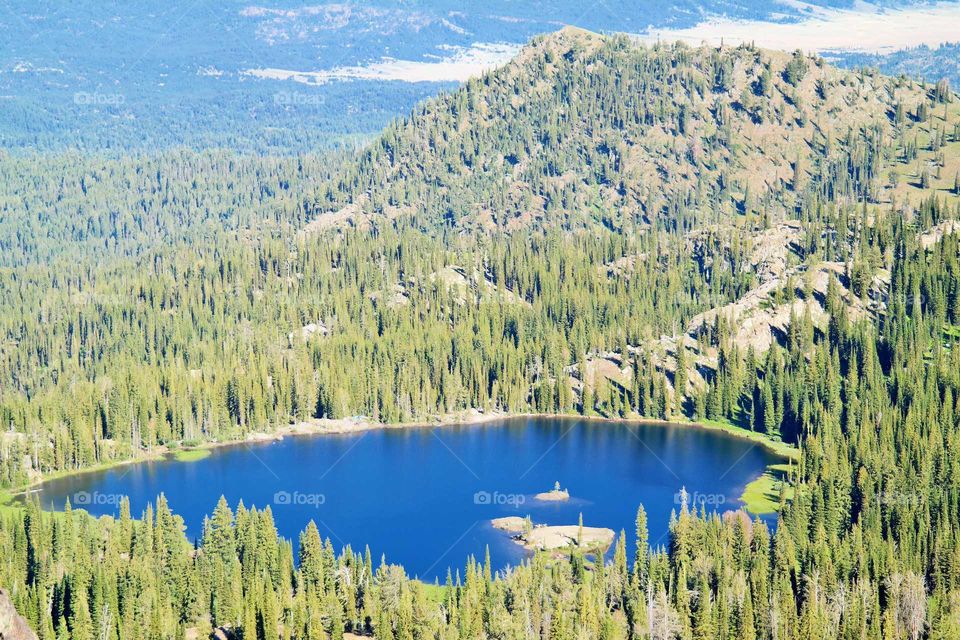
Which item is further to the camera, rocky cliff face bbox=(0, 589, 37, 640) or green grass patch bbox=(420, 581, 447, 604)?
green grass patch bbox=(420, 581, 447, 604)

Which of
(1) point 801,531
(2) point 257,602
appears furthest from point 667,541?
(2) point 257,602

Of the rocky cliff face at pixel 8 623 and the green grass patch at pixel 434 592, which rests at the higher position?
the rocky cliff face at pixel 8 623

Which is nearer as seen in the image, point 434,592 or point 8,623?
point 8,623

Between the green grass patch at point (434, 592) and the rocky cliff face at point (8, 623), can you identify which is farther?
the green grass patch at point (434, 592)

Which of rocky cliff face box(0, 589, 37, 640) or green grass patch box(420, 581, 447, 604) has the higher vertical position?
rocky cliff face box(0, 589, 37, 640)

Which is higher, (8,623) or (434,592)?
(8,623)

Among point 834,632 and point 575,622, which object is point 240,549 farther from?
point 834,632

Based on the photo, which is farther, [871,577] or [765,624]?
[871,577]

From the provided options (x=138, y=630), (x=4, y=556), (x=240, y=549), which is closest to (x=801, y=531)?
(x=240, y=549)

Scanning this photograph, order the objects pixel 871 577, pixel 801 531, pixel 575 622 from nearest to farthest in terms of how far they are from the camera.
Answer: pixel 575 622 < pixel 871 577 < pixel 801 531

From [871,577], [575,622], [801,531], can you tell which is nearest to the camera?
[575,622]
